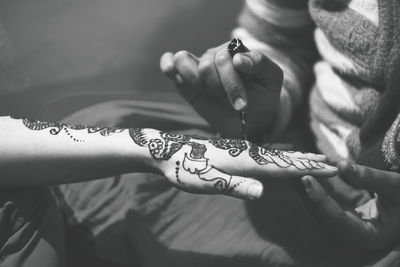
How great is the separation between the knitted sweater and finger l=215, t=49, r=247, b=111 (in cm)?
20

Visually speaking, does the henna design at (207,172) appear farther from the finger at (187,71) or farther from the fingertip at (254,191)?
the finger at (187,71)

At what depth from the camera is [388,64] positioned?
0.58 metres

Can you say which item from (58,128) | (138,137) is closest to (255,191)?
(138,137)

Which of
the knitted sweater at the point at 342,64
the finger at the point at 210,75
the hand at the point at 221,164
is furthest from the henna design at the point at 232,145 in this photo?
the knitted sweater at the point at 342,64

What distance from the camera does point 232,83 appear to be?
573mm

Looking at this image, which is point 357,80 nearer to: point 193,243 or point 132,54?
point 193,243

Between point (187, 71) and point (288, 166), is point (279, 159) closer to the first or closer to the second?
point (288, 166)

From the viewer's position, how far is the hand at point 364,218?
1.65ft

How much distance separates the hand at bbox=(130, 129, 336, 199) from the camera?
0.50m

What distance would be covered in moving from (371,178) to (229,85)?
226 millimetres

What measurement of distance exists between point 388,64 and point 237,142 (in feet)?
0.82

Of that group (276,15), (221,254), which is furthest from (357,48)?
(221,254)

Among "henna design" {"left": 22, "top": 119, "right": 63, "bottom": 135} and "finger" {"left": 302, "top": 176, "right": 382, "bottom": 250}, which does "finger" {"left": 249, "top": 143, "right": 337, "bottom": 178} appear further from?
"henna design" {"left": 22, "top": 119, "right": 63, "bottom": 135}

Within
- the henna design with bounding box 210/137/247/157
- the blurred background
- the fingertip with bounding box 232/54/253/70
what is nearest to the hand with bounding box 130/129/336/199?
the henna design with bounding box 210/137/247/157
